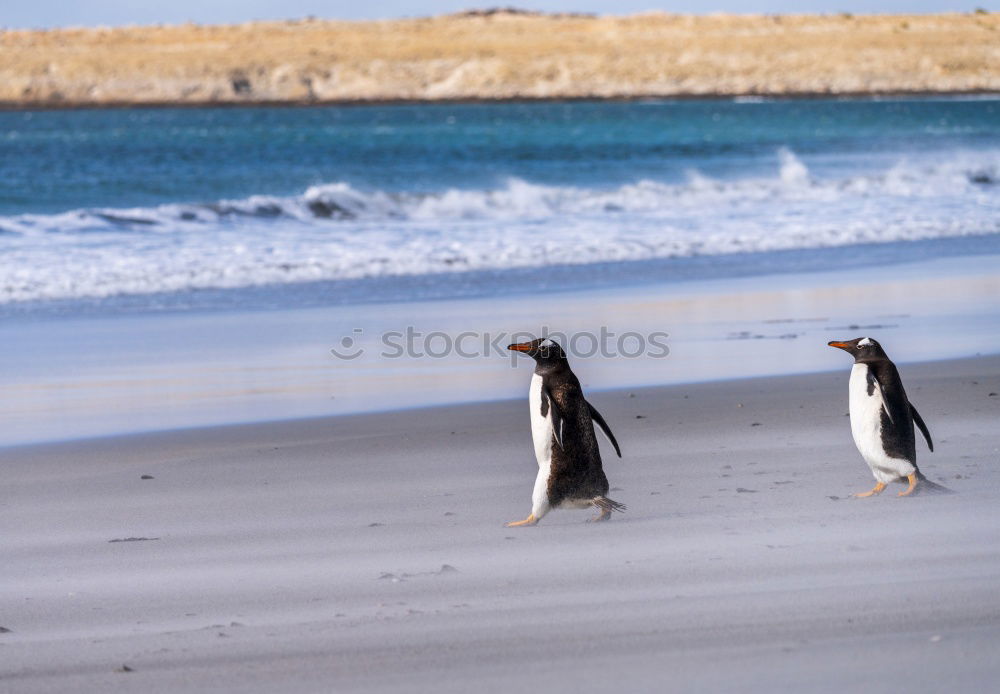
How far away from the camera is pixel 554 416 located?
4.19 meters

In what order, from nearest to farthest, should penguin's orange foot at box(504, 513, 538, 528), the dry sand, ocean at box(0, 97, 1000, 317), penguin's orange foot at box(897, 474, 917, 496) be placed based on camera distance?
the dry sand → penguin's orange foot at box(504, 513, 538, 528) → penguin's orange foot at box(897, 474, 917, 496) → ocean at box(0, 97, 1000, 317)

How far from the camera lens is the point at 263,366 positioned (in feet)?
23.2

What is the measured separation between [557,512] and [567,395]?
15.7 inches

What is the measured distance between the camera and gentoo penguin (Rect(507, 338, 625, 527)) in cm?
411

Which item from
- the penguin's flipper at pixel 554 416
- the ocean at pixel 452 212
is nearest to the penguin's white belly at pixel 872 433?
the penguin's flipper at pixel 554 416

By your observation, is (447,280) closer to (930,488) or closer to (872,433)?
(872,433)

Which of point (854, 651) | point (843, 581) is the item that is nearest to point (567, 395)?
point (843, 581)

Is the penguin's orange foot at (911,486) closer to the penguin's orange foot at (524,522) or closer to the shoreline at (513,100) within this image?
the penguin's orange foot at (524,522)

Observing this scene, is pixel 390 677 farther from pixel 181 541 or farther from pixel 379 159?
pixel 379 159

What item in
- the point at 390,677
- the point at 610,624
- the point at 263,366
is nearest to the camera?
the point at 390,677

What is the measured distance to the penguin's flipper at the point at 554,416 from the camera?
416 cm

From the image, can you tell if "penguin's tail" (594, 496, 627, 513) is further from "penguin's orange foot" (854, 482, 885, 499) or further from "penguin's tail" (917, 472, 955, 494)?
"penguin's tail" (917, 472, 955, 494)

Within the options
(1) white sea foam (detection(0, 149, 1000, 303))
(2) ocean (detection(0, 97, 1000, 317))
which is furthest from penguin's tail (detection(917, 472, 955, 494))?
(1) white sea foam (detection(0, 149, 1000, 303))

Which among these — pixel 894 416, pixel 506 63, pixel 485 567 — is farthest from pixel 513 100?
pixel 485 567
